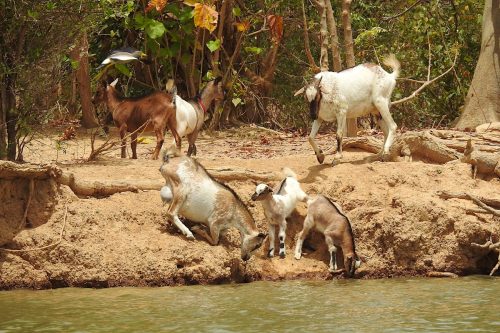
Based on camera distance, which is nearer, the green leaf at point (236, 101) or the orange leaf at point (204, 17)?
the orange leaf at point (204, 17)

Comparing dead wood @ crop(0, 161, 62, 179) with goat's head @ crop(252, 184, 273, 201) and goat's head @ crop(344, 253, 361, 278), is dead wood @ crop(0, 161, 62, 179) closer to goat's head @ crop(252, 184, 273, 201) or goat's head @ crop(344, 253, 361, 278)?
goat's head @ crop(252, 184, 273, 201)

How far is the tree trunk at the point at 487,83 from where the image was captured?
53.9ft

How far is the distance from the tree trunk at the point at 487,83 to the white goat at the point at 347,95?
3246 millimetres

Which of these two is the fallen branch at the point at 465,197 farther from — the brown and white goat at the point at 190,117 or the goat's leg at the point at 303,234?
the brown and white goat at the point at 190,117

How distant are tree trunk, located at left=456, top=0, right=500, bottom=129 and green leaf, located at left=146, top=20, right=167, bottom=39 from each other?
486 centimetres

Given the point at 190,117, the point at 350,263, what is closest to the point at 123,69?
the point at 190,117

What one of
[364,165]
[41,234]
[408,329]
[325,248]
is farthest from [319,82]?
[408,329]

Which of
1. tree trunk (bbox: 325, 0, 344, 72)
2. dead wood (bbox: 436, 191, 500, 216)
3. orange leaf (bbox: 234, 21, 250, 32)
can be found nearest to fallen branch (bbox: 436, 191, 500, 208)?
dead wood (bbox: 436, 191, 500, 216)

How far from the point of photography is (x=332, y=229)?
11.8m

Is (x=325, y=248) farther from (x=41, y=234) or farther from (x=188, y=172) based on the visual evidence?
(x=41, y=234)

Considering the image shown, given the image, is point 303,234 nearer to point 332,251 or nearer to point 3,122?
point 332,251

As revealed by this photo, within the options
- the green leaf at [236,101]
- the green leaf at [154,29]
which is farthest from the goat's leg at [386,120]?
the green leaf at [236,101]

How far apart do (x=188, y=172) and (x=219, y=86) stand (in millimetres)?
3971

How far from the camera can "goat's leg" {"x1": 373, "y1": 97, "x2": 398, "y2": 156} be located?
13578 mm
